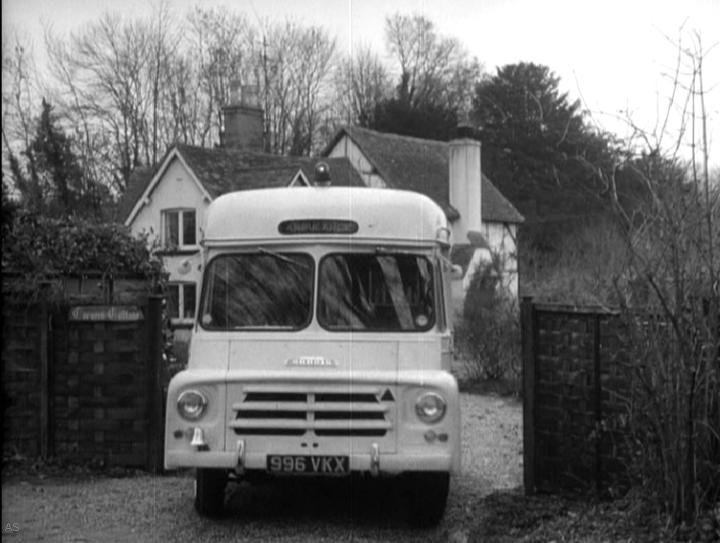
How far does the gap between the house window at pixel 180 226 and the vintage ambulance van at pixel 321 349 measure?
11811mm

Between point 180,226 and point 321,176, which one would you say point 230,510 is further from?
point 180,226

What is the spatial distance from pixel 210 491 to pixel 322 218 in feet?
7.26

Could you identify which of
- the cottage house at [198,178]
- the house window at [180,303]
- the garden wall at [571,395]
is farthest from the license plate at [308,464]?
the cottage house at [198,178]

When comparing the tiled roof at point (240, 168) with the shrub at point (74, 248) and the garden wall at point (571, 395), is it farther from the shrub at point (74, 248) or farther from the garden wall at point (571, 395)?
the garden wall at point (571, 395)

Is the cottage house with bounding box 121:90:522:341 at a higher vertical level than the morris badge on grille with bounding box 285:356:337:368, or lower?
higher

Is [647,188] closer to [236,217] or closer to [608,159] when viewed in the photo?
[608,159]

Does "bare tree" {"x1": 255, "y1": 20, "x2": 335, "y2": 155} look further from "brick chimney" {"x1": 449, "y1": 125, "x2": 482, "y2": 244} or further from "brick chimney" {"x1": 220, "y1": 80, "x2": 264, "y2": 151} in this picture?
"brick chimney" {"x1": 449, "y1": 125, "x2": 482, "y2": 244}

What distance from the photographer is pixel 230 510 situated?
807 cm

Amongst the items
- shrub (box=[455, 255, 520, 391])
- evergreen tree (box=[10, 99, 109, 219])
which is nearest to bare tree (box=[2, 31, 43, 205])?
evergreen tree (box=[10, 99, 109, 219])

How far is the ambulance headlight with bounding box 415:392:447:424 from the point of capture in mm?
7109

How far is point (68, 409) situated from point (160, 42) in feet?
17.5

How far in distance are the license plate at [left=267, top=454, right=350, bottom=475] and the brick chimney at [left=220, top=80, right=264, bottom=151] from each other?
25.5 feet

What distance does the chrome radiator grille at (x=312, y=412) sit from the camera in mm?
7078

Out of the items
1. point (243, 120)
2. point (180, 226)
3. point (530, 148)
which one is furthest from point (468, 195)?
point (243, 120)
